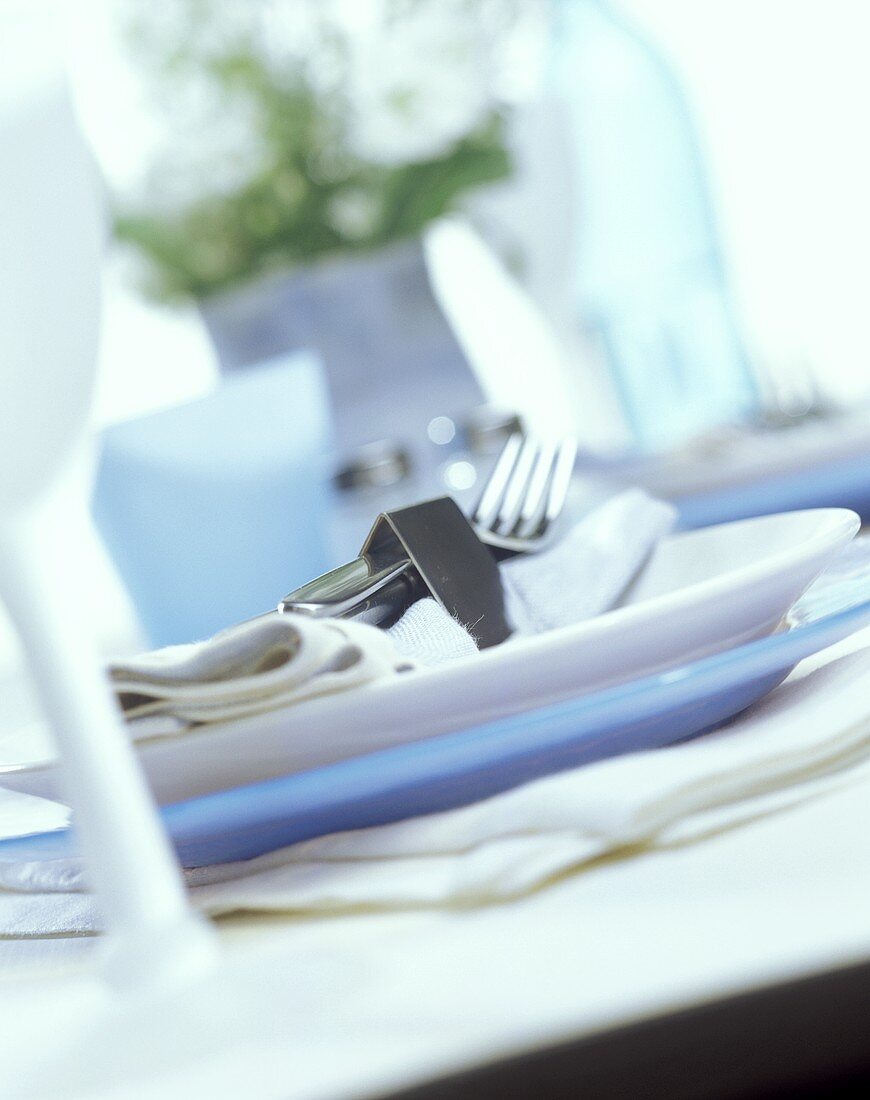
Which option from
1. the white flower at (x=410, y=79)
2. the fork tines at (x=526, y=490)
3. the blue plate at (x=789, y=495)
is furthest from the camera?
the white flower at (x=410, y=79)

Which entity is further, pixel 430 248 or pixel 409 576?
pixel 430 248

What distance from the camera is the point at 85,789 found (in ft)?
0.51

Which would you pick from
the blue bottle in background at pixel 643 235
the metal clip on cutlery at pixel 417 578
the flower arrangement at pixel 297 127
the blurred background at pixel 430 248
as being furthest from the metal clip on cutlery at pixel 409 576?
the blue bottle in background at pixel 643 235

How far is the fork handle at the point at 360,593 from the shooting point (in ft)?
0.81

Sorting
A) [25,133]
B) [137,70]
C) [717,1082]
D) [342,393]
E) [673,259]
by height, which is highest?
[137,70]

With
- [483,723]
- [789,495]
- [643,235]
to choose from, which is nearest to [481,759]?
[483,723]

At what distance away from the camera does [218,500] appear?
75cm

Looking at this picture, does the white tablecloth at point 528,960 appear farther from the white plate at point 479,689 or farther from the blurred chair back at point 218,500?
the blurred chair back at point 218,500

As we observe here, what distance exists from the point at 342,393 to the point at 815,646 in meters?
0.91

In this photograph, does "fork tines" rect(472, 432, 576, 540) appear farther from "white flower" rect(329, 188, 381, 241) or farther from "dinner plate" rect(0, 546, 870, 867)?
"white flower" rect(329, 188, 381, 241)

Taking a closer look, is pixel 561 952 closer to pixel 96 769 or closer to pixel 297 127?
pixel 96 769

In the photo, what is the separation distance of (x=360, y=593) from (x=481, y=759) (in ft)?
0.19

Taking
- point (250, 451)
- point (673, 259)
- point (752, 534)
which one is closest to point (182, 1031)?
point (752, 534)

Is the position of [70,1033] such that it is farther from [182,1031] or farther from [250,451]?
[250,451]
